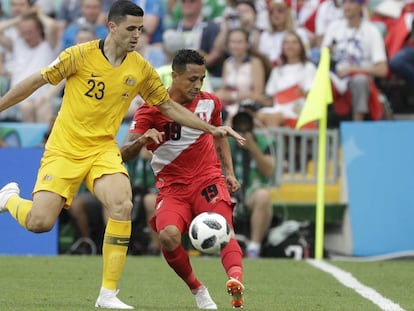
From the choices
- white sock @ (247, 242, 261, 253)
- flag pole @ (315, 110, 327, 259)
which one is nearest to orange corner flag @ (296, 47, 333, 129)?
flag pole @ (315, 110, 327, 259)

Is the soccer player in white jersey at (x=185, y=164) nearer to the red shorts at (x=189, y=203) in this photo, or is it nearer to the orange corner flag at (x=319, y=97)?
the red shorts at (x=189, y=203)

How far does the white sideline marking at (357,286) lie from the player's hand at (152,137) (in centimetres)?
207

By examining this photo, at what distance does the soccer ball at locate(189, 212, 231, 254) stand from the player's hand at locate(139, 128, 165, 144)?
64 cm

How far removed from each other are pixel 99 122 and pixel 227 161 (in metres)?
1.17

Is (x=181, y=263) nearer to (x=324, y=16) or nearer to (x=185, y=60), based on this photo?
(x=185, y=60)

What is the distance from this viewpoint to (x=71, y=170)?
8.60 metres

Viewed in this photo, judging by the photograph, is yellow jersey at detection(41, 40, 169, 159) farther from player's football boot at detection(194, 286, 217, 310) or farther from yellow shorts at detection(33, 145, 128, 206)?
player's football boot at detection(194, 286, 217, 310)

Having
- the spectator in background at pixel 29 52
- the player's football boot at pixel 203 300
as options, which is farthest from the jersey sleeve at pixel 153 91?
the spectator in background at pixel 29 52

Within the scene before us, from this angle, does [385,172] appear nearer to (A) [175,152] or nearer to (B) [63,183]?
(A) [175,152]

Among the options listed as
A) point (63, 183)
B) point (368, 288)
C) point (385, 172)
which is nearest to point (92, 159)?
point (63, 183)

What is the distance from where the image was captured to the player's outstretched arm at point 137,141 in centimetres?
845

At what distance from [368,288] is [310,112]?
13.1 feet

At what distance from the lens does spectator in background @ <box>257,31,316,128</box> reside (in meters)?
16.1

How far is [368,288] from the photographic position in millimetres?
10391
